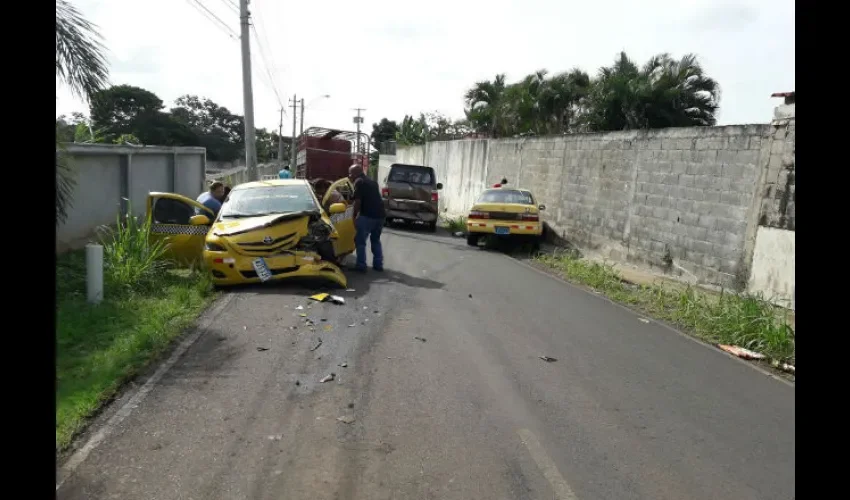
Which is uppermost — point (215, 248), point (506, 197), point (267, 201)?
point (506, 197)

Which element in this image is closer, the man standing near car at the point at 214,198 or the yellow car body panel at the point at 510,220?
the man standing near car at the point at 214,198

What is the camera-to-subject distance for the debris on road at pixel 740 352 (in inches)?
308

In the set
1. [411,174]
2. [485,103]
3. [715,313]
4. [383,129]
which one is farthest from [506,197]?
[383,129]

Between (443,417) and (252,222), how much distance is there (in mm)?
6184

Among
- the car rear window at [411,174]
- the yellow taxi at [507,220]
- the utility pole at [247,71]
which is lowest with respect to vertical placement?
the yellow taxi at [507,220]

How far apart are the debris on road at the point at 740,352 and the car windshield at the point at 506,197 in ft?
33.2

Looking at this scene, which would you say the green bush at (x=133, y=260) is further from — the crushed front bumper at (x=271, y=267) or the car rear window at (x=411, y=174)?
the car rear window at (x=411, y=174)

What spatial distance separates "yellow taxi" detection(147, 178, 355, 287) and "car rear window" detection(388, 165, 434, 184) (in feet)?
37.3

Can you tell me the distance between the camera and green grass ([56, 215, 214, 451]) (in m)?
5.44

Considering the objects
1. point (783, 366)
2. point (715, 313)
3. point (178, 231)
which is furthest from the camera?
point (178, 231)

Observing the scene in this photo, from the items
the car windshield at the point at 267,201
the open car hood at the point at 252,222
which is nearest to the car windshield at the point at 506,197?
the car windshield at the point at 267,201

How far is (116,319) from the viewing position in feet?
26.1

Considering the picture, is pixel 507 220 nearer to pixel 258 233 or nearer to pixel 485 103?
pixel 258 233
